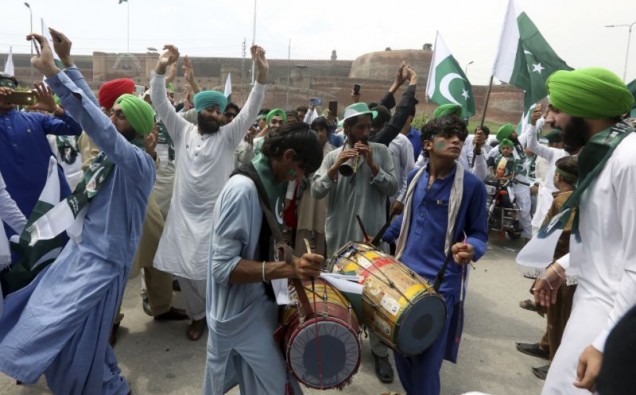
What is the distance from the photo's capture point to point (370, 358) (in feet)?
11.8

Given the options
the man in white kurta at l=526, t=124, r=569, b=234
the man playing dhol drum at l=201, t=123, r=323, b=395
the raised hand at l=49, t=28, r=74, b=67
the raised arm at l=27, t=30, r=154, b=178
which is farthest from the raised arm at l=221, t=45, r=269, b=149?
the man in white kurta at l=526, t=124, r=569, b=234

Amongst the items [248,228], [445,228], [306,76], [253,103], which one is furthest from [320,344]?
[306,76]

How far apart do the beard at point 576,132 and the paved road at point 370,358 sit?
2136 millimetres

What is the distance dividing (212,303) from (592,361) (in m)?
1.50

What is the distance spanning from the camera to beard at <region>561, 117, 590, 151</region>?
1785 mm

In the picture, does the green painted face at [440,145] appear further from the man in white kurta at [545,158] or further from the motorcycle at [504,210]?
the motorcycle at [504,210]

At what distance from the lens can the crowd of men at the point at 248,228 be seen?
1.63m

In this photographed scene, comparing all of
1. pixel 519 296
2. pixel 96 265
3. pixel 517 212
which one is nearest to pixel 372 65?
pixel 517 212

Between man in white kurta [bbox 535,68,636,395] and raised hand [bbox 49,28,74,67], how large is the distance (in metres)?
2.44

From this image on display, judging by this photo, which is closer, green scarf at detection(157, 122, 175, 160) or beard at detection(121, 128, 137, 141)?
beard at detection(121, 128, 137, 141)

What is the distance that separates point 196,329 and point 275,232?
220 cm

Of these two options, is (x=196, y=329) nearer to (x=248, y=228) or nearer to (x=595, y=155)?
(x=248, y=228)

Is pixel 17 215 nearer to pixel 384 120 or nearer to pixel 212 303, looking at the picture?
pixel 212 303

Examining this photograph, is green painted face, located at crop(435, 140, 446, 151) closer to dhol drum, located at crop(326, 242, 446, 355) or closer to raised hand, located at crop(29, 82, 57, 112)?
dhol drum, located at crop(326, 242, 446, 355)
